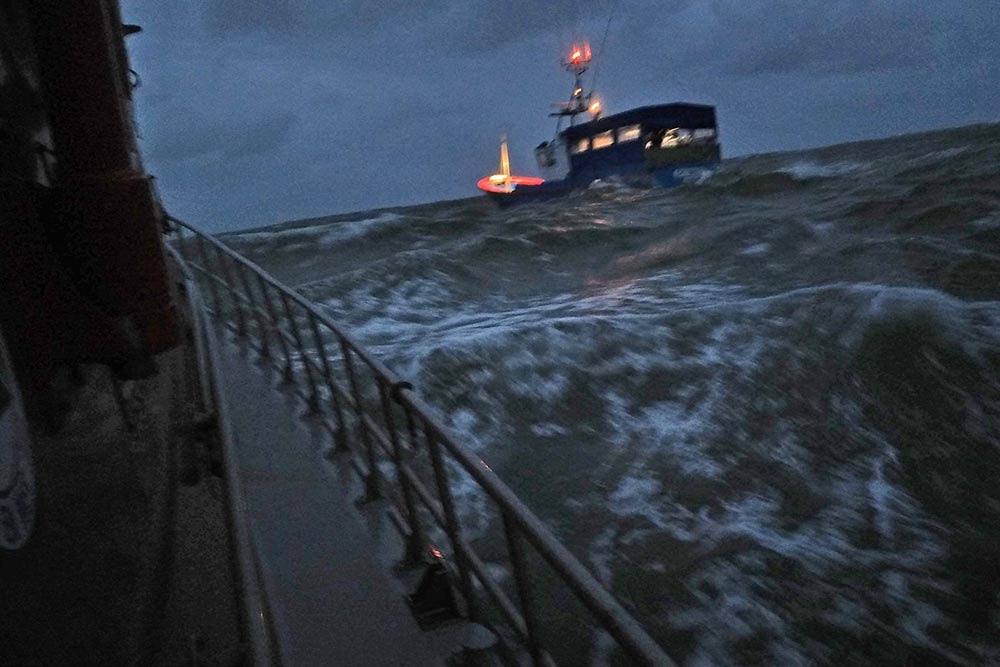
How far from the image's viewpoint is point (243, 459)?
3.87 meters

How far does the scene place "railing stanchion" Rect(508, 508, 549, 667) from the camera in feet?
5.78

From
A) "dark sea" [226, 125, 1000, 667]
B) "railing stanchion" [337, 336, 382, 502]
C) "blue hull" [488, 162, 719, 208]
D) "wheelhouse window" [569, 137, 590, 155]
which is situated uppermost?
"wheelhouse window" [569, 137, 590, 155]

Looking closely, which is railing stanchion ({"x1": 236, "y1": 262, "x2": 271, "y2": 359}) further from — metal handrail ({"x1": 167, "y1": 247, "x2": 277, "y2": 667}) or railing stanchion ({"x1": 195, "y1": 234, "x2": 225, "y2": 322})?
metal handrail ({"x1": 167, "y1": 247, "x2": 277, "y2": 667})

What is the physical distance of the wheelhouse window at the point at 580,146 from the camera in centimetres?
3178

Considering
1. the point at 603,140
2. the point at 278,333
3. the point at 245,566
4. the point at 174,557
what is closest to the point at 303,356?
the point at 278,333

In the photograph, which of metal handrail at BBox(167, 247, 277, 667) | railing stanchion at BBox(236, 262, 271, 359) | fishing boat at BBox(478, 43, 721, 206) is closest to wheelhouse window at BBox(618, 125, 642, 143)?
fishing boat at BBox(478, 43, 721, 206)

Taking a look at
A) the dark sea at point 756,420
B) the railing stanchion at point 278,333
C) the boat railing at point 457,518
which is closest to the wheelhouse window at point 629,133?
the dark sea at point 756,420

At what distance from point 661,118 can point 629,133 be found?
1531 millimetres

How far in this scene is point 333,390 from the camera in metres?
3.81

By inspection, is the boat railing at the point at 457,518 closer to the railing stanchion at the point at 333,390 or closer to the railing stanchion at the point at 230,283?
the railing stanchion at the point at 333,390

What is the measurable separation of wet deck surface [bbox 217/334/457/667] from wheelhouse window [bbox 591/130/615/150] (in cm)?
2871

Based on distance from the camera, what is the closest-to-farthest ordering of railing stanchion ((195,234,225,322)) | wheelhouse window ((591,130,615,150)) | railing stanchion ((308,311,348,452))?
railing stanchion ((308,311,348,452))
railing stanchion ((195,234,225,322))
wheelhouse window ((591,130,615,150))

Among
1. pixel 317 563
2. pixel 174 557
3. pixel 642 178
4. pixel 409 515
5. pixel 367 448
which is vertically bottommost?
pixel 317 563

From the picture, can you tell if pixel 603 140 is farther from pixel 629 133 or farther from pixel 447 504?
pixel 447 504
